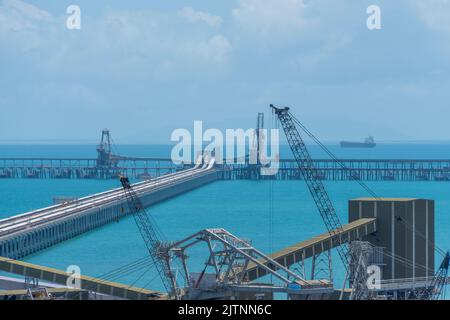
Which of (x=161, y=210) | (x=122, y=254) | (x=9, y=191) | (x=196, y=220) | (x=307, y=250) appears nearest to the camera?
(x=307, y=250)

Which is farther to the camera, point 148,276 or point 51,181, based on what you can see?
point 51,181

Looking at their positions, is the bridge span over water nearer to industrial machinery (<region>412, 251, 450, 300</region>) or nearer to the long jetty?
A: industrial machinery (<region>412, 251, 450, 300</region>)

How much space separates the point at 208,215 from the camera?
82625 millimetres

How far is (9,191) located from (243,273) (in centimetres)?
8957

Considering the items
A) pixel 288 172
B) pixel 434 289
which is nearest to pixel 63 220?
pixel 434 289

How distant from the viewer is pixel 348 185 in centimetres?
12406

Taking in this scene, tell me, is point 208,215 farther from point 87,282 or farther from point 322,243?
point 87,282

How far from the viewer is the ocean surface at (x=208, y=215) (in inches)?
2148

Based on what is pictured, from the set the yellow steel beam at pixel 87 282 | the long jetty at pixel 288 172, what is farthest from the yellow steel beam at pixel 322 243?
the long jetty at pixel 288 172

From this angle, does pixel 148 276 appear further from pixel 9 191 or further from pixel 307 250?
pixel 9 191

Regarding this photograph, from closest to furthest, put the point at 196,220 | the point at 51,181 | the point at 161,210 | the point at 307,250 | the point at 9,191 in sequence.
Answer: the point at 307,250 → the point at 196,220 → the point at 161,210 → the point at 9,191 → the point at 51,181

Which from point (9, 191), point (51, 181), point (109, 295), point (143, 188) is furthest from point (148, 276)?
point (51, 181)

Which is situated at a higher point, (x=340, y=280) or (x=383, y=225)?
(x=383, y=225)

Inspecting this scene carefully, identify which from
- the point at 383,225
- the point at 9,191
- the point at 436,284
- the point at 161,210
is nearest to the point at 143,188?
the point at 161,210
